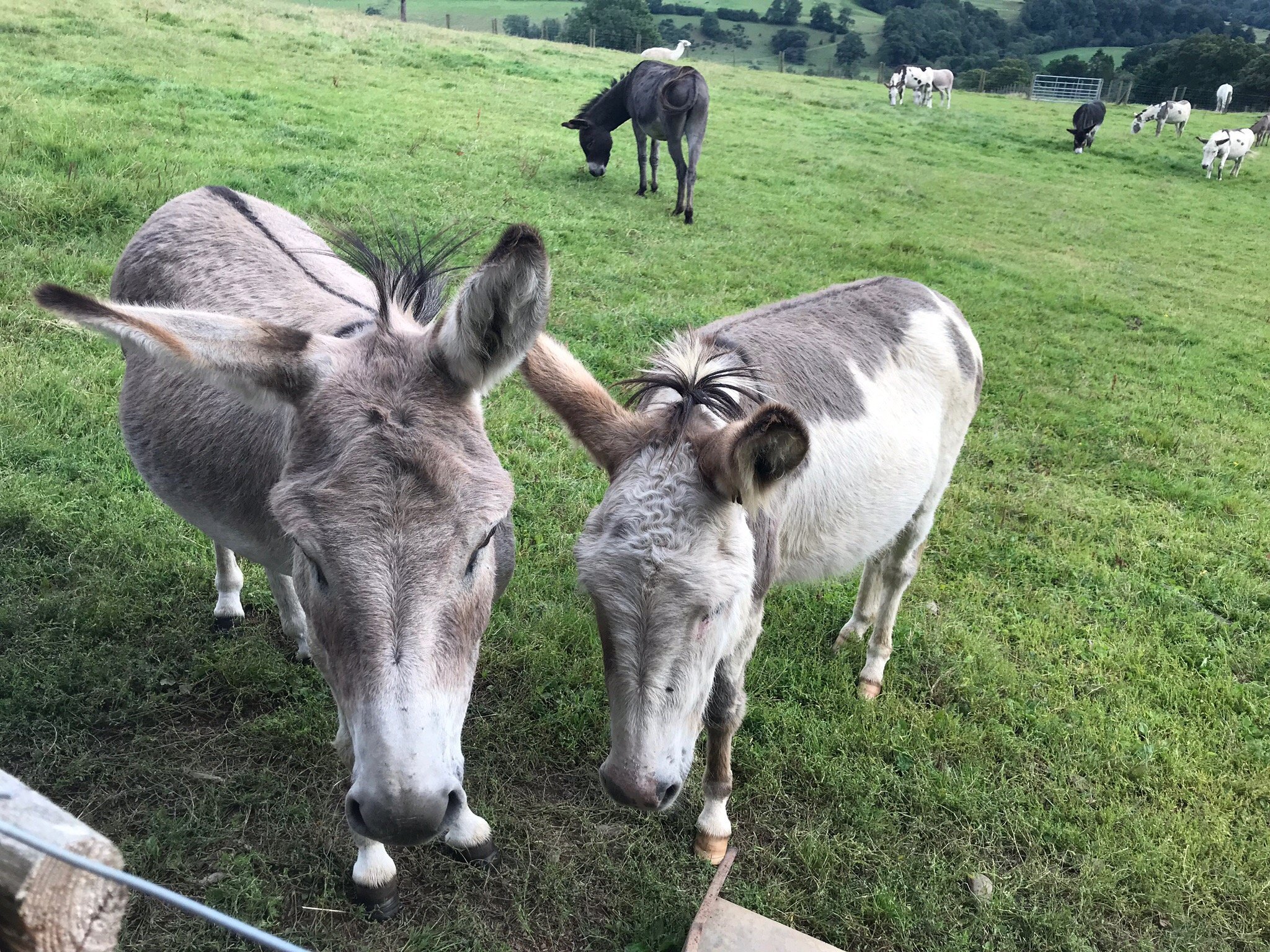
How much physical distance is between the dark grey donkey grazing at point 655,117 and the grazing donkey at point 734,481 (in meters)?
8.70

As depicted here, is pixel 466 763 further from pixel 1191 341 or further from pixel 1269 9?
pixel 1269 9

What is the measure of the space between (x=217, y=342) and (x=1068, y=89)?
54886 mm

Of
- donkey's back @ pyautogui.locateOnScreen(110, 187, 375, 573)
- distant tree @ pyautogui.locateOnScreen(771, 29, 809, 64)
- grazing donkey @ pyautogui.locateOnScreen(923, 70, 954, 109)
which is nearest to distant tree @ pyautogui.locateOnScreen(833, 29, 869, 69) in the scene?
distant tree @ pyautogui.locateOnScreen(771, 29, 809, 64)

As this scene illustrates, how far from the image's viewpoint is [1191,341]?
9.38m

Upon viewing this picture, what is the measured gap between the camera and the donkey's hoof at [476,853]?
2.89 metres

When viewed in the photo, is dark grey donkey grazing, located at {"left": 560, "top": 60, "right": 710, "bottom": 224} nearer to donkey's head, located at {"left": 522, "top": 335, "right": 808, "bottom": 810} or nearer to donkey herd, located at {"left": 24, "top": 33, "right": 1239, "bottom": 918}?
donkey herd, located at {"left": 24, "top": 33, "right": 1239, "bottom": 918}

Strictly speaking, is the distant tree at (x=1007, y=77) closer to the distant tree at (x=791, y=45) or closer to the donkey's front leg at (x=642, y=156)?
the distant tree at (x=791, y=45)

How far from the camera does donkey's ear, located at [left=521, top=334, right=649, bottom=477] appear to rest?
7.73ft

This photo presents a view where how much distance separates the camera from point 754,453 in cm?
202

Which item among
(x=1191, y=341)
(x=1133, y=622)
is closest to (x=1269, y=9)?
(x=1191, y=341)

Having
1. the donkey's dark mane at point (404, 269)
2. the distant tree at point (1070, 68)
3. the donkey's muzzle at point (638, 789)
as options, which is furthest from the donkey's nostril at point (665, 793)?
the distant tree at point (1070, 68)

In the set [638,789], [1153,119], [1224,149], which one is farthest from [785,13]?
[638,789]

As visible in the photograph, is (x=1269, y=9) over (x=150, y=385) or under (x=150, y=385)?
over

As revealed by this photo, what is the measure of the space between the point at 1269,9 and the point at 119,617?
124 m
